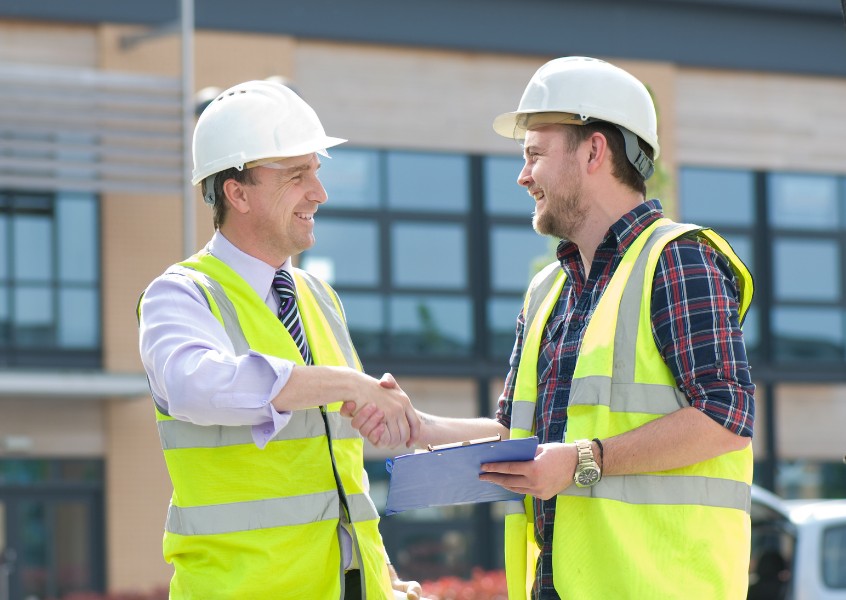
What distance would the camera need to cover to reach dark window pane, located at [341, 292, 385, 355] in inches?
810

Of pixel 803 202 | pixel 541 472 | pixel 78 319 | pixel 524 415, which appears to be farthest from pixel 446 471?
pixel 803 202

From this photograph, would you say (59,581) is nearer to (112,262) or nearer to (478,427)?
(112,262)

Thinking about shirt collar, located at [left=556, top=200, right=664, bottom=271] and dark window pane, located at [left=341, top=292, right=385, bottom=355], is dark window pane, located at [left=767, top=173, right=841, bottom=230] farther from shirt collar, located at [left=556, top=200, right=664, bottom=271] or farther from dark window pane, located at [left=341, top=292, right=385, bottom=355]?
shirt collar, located at [left=556, top=200, right=664, bottom=271]

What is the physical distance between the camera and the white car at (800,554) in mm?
11812

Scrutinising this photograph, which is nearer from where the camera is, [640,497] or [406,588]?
[640,497]

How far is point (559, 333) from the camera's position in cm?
417

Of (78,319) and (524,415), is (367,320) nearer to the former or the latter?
(78,319)

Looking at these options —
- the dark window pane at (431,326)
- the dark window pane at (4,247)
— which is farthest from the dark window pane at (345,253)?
the dark window pane at (4,247)

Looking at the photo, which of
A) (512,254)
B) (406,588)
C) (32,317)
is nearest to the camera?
(406,588)

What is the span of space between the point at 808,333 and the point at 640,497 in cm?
A: 2029

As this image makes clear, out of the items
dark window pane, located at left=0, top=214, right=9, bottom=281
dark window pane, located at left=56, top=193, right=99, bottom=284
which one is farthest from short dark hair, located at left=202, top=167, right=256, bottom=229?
dark window pane, located at left=56, top=193, right=99, bottom=284

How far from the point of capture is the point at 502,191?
21547 millimetres

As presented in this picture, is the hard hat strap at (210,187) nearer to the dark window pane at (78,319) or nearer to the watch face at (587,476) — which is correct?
the watch face at (587,476)

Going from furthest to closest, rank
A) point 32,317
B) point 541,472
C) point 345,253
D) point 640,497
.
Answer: point 345,253, point 32,317, point 640,497, point 541,472
